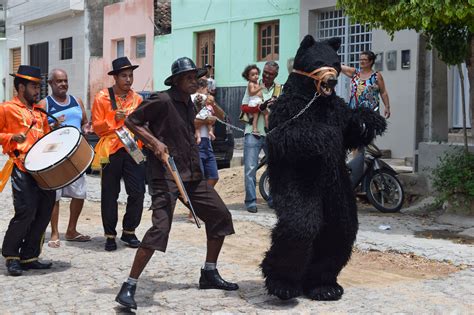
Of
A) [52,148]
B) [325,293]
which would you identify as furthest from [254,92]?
[325,293]

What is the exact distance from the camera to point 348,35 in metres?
16.6

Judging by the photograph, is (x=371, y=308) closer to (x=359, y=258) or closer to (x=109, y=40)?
(x=359, y=258)

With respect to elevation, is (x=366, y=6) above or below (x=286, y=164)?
above

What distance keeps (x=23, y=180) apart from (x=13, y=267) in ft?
2.61

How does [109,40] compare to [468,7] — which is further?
[109,40]

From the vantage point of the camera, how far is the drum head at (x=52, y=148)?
666cm

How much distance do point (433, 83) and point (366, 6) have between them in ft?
8.44

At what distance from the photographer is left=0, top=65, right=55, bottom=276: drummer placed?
272 inches

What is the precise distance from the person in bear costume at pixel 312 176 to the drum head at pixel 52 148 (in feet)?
6.51

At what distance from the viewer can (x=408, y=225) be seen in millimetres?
9367

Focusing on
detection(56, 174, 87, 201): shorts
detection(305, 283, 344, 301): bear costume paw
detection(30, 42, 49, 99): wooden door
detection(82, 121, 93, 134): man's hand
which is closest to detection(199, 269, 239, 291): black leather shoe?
detection(305, 283, 344, 301): bear costume paw

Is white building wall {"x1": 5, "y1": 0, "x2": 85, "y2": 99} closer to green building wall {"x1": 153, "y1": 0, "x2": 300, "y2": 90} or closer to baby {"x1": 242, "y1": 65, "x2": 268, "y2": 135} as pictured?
green building wall {"x1": 153, "y1": 0, "x2": 300, "y2": 90}

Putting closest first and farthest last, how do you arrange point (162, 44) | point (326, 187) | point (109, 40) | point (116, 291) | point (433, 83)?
point (326, 187) < point (116, 291) < point (433, 83) < point (162, 44) < point (109, 40)

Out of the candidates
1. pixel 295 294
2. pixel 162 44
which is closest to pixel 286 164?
pixel 295 294
